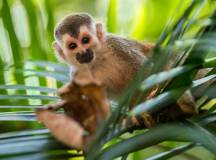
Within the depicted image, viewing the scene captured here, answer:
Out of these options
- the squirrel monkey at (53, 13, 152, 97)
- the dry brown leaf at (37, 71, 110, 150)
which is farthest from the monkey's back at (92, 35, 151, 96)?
the dry brown leaf at (37, 71, 110, 150)

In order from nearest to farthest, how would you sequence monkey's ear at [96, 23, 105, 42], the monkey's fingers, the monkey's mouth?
the monkey's fingers, the monkey's mouth, monkey's ear at [96, 23, 105, 42]

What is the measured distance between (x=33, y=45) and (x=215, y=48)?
126 cm

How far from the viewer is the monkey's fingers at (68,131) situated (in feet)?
2.26

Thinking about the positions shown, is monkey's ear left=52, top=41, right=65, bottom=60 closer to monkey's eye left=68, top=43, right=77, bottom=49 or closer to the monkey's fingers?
monkey's eye left=68, top=43, right=77, bottom=49

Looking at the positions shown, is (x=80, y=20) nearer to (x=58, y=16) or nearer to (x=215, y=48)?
(x=215, y=48)

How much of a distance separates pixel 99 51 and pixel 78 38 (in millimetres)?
137

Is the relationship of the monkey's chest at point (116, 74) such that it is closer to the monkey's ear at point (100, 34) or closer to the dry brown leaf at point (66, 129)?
the monkey's ear at point (100, 34)

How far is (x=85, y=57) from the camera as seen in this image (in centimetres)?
197

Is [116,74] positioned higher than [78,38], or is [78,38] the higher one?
[78,38]

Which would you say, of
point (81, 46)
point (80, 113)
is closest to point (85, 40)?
point (81, 46)

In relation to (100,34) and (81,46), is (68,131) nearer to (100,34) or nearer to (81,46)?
(81,46)

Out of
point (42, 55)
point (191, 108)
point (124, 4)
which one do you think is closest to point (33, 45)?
point (42, 55)

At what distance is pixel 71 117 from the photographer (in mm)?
750

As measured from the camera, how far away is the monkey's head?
1967 millimetres
